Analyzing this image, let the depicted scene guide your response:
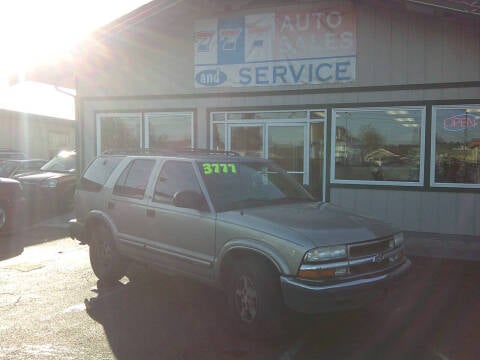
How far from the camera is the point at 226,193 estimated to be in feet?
16.0

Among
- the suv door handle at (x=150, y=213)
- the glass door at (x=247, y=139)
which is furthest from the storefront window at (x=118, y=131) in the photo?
the suv door handle at (x=150, y=213)

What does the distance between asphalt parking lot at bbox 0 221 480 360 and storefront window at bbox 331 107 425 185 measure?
10.1 ft

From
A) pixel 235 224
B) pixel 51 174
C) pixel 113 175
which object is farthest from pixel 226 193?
→ pixel 51 174

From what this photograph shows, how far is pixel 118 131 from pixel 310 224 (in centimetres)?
855

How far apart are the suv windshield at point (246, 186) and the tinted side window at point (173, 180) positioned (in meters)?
0.17

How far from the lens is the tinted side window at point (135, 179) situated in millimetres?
5598

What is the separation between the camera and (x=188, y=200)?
457cm

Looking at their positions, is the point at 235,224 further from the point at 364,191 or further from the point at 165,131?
the point at 165,131

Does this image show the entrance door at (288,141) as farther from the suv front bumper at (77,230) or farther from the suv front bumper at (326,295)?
the suv front bumper at (326,295)

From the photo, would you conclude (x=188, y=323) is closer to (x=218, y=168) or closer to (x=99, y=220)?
(x=218, y=168)

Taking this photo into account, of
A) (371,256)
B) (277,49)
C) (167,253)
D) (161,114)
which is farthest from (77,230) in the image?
(277,49)

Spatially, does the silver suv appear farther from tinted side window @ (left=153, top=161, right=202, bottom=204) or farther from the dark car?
the dark car

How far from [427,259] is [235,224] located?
477 centimetres

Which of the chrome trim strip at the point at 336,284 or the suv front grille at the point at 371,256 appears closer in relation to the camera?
the chrome trim strip at the point at 336,284
